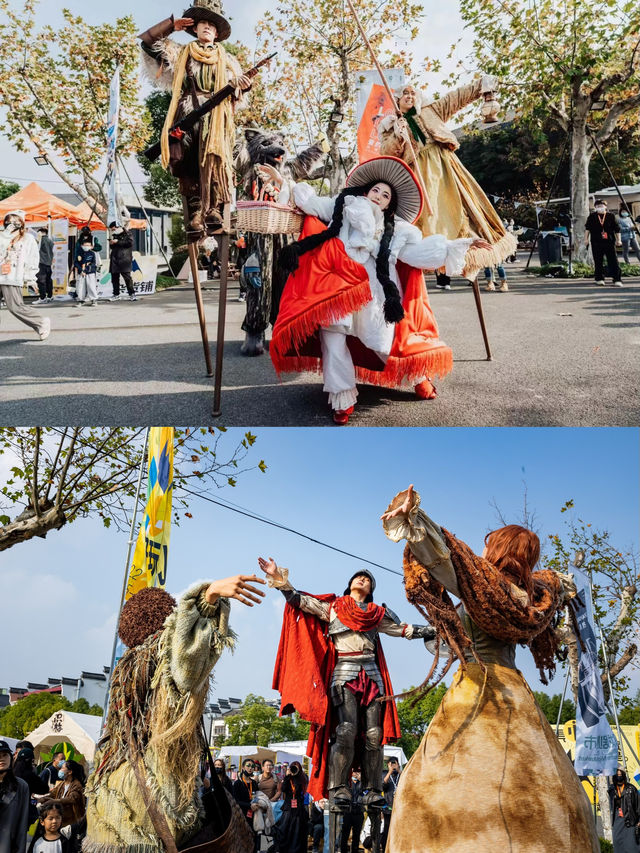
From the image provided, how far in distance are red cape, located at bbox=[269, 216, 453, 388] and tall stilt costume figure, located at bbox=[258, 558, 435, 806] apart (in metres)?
1.88

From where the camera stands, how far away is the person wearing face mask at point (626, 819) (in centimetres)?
689

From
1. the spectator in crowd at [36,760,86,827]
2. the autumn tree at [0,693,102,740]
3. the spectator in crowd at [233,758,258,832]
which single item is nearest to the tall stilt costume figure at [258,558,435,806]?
the spectator in crowd at [36,760,86,827]

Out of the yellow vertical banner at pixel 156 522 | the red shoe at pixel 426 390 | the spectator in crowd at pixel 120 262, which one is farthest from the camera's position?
the spectator in crowd at pixel 120 262

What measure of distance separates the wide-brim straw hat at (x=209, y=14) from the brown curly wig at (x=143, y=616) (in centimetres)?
473

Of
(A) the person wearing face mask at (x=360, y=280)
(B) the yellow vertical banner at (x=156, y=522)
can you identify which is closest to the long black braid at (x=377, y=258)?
(A) the person wearing face mask at (x=360, y=280)

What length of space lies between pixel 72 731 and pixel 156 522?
8125mm

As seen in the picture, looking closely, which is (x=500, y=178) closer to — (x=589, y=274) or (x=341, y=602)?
(x=589, y=274)

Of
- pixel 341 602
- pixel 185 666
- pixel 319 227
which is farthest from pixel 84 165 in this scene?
pixel 185 666

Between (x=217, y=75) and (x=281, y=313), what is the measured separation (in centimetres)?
206

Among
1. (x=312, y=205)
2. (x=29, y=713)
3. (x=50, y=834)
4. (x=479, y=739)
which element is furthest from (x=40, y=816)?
(x=29, y=713)

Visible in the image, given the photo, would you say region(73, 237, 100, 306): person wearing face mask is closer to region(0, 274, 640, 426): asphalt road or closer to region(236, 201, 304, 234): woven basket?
region(0, 274, 640, 426): asphalt road

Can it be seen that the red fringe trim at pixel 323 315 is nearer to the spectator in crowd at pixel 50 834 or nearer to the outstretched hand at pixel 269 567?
the outstretched hand at pixel 269 567

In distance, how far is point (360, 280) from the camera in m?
5.47

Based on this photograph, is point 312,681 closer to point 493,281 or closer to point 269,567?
point 269,567
